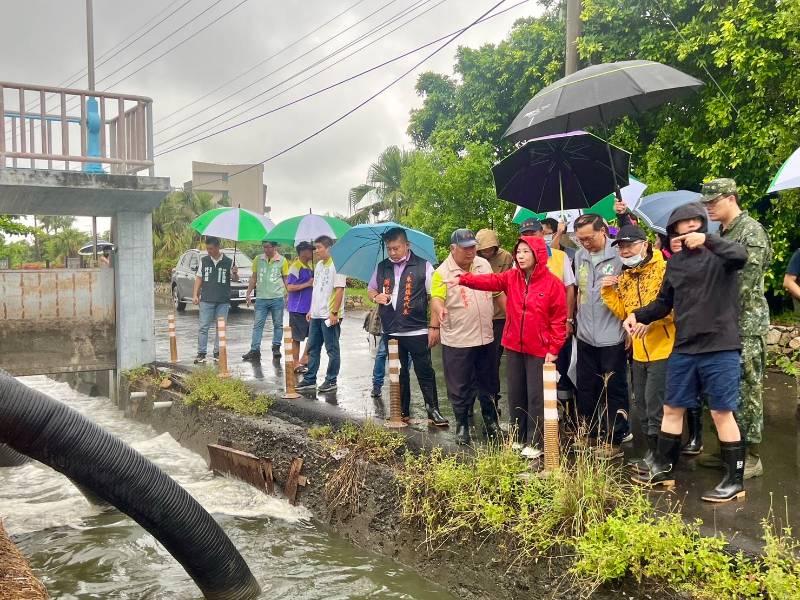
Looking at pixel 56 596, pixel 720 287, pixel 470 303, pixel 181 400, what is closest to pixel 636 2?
pixel 470 303

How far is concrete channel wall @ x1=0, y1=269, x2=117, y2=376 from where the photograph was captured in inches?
428

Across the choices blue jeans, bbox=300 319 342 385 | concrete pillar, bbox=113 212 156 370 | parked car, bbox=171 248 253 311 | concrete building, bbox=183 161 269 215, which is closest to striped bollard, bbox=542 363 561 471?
blue jeans, bbox=300 319 342 385

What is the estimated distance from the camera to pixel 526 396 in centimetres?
594

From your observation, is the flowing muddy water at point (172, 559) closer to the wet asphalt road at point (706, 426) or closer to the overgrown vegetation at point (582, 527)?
the overgrown vegetation at point (582, 527)

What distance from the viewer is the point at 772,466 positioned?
5406mm

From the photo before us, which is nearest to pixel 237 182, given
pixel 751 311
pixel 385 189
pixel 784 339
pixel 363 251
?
pixel 385 189

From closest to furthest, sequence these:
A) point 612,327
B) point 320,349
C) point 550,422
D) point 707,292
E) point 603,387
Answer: point 707,292, point 550,422, point 612,327, point 603,387, point 320,349

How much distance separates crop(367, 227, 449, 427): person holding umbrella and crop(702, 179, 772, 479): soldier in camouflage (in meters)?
3.02

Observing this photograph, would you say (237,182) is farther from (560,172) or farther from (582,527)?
(582,527)

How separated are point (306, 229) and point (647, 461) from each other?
20.1ft

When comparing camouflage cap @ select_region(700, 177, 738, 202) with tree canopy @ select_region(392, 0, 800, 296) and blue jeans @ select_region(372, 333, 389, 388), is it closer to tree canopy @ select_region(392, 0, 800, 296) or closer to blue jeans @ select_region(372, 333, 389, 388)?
blue jeans @ select_region(372, 333, 389, 388)

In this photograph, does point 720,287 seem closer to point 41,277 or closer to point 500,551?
point 500,551

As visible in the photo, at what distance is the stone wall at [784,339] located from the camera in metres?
9.77

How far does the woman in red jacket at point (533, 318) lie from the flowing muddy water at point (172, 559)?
5.27 ft
